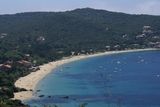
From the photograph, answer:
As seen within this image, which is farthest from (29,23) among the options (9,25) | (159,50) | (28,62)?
(28,62)

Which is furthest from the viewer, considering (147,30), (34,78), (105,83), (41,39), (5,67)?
(147,30)

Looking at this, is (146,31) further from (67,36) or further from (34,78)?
(34,78)

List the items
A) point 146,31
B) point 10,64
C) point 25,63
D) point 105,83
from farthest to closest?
point 146,31
point 25,63
point 10,64
point 105,83

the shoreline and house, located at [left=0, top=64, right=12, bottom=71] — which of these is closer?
the shoreline

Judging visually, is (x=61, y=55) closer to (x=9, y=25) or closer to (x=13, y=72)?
(x=13, y=72)

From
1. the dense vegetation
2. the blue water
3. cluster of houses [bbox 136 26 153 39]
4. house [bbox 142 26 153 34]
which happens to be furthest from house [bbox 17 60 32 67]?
house [bbox 142 26 153 34]

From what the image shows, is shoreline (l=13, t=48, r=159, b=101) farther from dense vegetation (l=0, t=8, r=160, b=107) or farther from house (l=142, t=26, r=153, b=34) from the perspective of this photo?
house (l=142, t=26, r=153, b=34)

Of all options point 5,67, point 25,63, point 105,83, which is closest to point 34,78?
point 5,67
